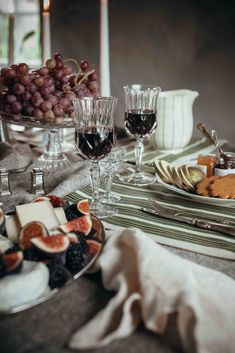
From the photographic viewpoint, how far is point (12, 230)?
0.80 m

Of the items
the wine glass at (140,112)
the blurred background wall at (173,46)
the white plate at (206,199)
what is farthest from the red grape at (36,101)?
the blurred background wall at (173,46)

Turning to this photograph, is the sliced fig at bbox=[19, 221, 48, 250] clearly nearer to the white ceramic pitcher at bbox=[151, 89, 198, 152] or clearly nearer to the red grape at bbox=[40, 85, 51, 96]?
the red grape at bbox=[40, 85, 51, 96]

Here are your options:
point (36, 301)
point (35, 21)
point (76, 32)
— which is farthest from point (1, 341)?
point (35, 21)

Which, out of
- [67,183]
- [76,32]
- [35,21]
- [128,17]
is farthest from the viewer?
[35,21]

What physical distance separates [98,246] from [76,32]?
10.2 ft

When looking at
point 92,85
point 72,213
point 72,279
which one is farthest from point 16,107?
point 72,279

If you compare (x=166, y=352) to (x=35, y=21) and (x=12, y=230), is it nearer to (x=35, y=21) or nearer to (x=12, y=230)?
(x=12, y=230)

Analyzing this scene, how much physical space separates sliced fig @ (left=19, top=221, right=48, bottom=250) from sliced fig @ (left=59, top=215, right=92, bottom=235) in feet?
0.14

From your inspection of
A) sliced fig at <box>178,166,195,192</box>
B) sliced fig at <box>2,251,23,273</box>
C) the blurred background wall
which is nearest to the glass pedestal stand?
sliced fig at <box>178,166,195,192</box>

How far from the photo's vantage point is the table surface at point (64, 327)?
0.58 m

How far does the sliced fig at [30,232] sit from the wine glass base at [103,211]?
0.86 ft

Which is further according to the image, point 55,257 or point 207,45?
point 207,45

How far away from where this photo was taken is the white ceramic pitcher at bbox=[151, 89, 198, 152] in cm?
154

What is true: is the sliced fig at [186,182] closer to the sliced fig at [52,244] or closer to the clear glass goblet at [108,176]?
the clear glass goblet at [108,176]
